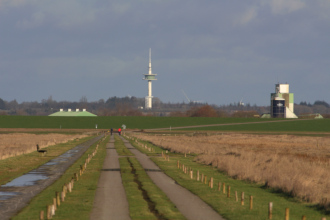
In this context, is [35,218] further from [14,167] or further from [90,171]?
[14,167]

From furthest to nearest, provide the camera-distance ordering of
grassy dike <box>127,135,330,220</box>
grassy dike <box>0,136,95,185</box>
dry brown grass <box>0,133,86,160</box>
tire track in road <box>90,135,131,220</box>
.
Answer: dry brown grass <box>0,133,86,160</box> < grassy dike <box>0,136,95,185</box> < grassy dike <box>127,135,330,220</box> < tire track in road <box>90,135,131,220</box>

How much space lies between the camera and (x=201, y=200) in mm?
24656

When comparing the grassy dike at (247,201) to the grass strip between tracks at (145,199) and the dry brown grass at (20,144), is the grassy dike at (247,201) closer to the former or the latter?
the grass strip between tracks at (145,199)

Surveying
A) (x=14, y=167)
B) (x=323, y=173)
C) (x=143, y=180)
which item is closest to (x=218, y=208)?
(x=143, y=180)

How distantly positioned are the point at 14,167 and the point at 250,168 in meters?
18.6

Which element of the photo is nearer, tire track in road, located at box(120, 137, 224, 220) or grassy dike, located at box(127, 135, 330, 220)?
tire track in road, located at box(120, 137, 224, 220)

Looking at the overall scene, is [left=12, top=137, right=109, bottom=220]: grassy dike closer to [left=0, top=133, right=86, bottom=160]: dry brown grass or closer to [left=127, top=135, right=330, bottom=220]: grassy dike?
[left=127, top=135, right=330, bottom=220]: grassy dike

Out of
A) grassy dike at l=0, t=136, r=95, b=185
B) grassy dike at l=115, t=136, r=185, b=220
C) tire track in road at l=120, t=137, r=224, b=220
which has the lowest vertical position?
grassy dike at l=0, t=136, r=95, b=185

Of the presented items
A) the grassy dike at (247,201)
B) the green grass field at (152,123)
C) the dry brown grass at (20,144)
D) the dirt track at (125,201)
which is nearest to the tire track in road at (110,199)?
the dirt track at (125,201)

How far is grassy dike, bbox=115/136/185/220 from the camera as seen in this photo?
67.1 feet

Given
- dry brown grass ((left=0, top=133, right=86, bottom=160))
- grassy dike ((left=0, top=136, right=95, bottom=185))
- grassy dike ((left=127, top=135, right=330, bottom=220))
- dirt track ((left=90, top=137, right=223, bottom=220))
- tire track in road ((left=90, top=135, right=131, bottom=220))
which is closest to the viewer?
tire track in road ((left=90, top=135, right=131, bottom=220))

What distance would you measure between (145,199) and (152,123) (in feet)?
507

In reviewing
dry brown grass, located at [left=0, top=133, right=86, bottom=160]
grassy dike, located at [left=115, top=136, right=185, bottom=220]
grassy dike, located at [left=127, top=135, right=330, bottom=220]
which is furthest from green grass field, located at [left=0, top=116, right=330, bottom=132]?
grassy dike, located at [left=127, top=135, right=330, bottom=220]

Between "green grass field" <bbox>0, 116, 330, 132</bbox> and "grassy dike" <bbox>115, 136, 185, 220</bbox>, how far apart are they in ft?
416
